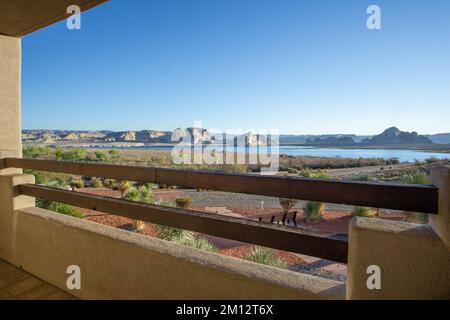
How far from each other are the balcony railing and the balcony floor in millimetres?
Answer: 679

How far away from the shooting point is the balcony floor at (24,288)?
6.27ft

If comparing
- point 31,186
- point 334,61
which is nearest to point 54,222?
point 31,186

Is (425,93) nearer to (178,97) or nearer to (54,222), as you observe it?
(54,222)

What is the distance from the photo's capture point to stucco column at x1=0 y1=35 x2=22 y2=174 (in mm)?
2660

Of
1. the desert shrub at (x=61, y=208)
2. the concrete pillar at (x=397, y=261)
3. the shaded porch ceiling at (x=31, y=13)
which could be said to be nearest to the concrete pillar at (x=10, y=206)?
the shaded porch ceiling at (x=31, y=13)

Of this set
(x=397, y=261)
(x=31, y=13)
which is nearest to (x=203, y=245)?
(x=31, y=13)

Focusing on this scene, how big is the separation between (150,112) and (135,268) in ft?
102

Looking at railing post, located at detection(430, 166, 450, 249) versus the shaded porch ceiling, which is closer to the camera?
railing post, located at detection(430, 166, 450, 249)

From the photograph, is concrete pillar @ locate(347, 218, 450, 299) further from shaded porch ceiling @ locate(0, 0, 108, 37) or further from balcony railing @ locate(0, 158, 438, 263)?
shaded porch ceiling @ locate(0, 0, 108, 37)

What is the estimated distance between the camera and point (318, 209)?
43.0ft

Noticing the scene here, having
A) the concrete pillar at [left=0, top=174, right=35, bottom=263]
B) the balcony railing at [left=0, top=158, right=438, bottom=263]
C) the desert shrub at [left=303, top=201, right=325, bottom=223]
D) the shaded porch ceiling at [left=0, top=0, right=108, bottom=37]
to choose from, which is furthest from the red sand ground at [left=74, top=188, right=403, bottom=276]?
the balcony railing at [left=0, top=158, right=438, bottom=263]

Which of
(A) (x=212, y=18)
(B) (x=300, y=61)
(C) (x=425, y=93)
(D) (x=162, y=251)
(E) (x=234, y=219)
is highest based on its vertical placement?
(A) (x=212, y=18)

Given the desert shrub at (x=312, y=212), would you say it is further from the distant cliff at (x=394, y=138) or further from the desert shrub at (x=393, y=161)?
the distant cliff at (x=394, y=138)

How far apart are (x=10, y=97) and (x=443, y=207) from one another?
137 inches
